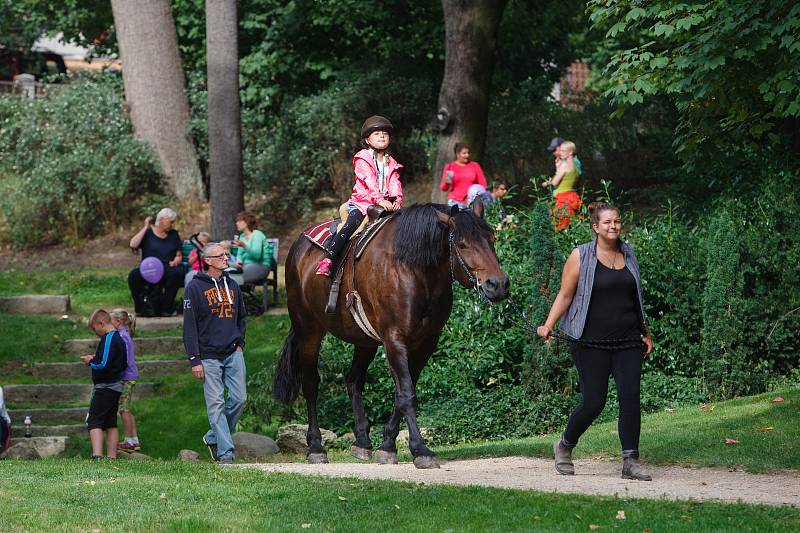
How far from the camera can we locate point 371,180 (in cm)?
1128

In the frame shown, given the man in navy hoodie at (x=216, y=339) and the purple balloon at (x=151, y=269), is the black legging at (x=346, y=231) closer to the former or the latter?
the man in navy hoodie at (x=216, y=339)

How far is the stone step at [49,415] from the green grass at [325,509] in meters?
5.31

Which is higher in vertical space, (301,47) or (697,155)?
(301,47)

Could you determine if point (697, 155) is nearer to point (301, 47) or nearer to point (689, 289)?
point (689, 289)

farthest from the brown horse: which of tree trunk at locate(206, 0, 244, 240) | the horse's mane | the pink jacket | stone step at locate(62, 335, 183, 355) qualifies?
tree trunk at locate(206, 0, 244, 240)

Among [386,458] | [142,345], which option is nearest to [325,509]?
[386,458]

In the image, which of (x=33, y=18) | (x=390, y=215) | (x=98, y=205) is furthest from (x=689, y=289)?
(x=33, y=18)

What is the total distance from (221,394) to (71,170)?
48.2ft

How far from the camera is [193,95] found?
1073 inches

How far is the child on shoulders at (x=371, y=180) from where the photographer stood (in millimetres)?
11258

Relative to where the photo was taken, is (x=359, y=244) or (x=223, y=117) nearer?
(x=359, y=244)

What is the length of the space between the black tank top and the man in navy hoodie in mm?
3807

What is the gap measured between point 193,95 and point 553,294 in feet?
49.7

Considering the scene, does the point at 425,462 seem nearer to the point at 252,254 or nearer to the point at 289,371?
the point at 289,371
